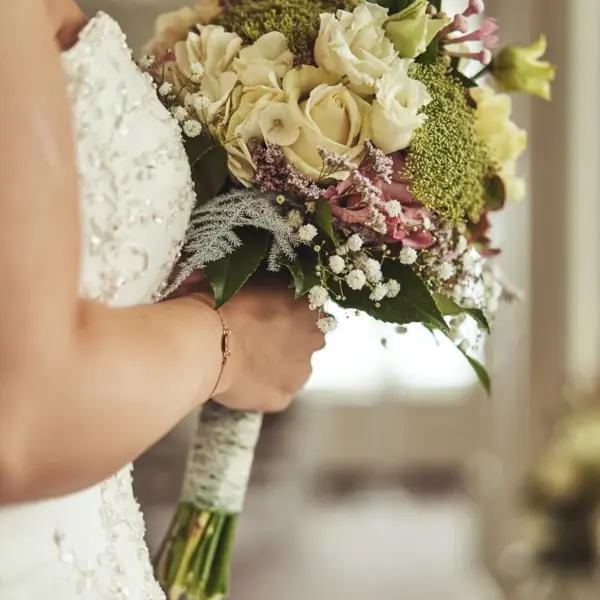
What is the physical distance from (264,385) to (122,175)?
315mm

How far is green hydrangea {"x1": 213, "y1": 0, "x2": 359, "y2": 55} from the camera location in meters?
0.90

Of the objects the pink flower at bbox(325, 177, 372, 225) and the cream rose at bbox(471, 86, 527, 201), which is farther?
the cream rose at bbox(471, 86, 527, 201)

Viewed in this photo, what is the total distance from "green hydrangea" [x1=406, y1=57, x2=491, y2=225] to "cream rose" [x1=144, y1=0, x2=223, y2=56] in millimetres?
274

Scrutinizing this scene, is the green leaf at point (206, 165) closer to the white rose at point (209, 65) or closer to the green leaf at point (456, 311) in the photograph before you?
the white rose at point (209, 65)

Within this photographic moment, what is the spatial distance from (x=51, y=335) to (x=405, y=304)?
40 cm

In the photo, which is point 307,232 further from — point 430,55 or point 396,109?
point 430,55

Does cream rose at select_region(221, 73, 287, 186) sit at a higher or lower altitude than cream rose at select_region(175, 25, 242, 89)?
lower

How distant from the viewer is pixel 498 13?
162 inches

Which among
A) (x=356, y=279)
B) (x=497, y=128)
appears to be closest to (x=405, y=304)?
(x=356, y=279)

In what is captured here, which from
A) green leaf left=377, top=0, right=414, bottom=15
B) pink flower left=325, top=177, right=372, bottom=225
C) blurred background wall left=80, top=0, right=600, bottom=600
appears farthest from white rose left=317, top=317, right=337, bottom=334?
blurred background wall left=80, top=0, right=600, bottom=600

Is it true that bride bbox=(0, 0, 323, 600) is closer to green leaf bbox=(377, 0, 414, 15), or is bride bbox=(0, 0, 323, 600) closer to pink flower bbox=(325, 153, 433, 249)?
pink flower bbox=(325, 153, 433, 249)

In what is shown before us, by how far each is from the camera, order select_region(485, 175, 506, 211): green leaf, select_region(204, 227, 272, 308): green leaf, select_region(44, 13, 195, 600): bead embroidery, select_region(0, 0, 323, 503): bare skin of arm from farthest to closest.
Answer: select_region(485, 175, 506, 211): green leaf → select_region(204, 227, 272, 308): green leaf → select_region(44, 13, 195, 600): bead embroidery → select_region(0, 0, 323, 503): bare skin of arm

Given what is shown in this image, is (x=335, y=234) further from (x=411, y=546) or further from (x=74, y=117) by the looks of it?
(x=411, y=546)

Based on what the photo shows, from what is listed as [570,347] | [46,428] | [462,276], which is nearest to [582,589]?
[570,347]
